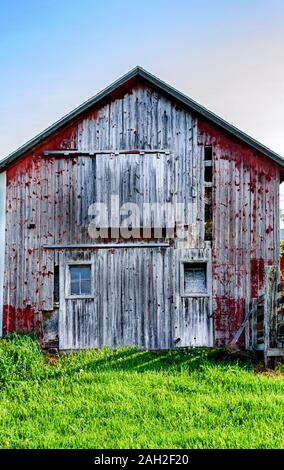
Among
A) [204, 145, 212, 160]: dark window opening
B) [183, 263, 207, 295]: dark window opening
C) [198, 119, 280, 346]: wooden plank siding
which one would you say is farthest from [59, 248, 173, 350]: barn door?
[204, 145, 212, 160]: dark window opening

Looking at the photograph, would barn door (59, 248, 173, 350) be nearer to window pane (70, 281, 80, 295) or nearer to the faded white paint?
window pane (70, 281, 80, 295)

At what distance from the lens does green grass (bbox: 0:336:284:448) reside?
748cm

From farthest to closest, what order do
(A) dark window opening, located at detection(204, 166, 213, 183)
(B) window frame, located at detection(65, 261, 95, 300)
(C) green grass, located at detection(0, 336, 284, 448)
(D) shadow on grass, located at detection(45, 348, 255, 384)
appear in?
1. (A) dark window opening, located at detection(204, 166, 213, 183)
2. (B) window frame, located at detection(65, 261, 95, 300)
3. (D) shadow on grass, located at detection(45, 348, 255, 384)
4. (C) green grass, located at detection(0, 336, 284, 448)

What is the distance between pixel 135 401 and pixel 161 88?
27.1ft

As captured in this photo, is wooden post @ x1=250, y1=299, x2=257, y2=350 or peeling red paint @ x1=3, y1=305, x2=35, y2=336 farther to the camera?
peeling red paint @ x1=3, y1=305, x2=35, y2=336

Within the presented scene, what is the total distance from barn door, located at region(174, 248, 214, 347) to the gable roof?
3009mm

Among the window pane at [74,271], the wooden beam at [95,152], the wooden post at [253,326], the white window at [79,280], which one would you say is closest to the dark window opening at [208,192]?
the wooden beam at [95,152]

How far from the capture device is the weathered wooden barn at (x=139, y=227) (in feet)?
44.6

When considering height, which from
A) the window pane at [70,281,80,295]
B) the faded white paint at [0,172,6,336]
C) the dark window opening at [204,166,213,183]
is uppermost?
the dark window opening at [204,166,213,183]

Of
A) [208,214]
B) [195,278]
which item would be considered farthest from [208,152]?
[195,278]

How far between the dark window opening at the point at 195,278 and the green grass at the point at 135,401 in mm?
1841

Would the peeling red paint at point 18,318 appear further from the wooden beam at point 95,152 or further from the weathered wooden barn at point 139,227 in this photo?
the wooden beam at point 95,152

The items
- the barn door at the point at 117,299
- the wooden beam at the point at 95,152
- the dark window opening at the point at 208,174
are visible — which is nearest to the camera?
the barn door at the point at 117,299

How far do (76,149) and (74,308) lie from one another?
421cm
